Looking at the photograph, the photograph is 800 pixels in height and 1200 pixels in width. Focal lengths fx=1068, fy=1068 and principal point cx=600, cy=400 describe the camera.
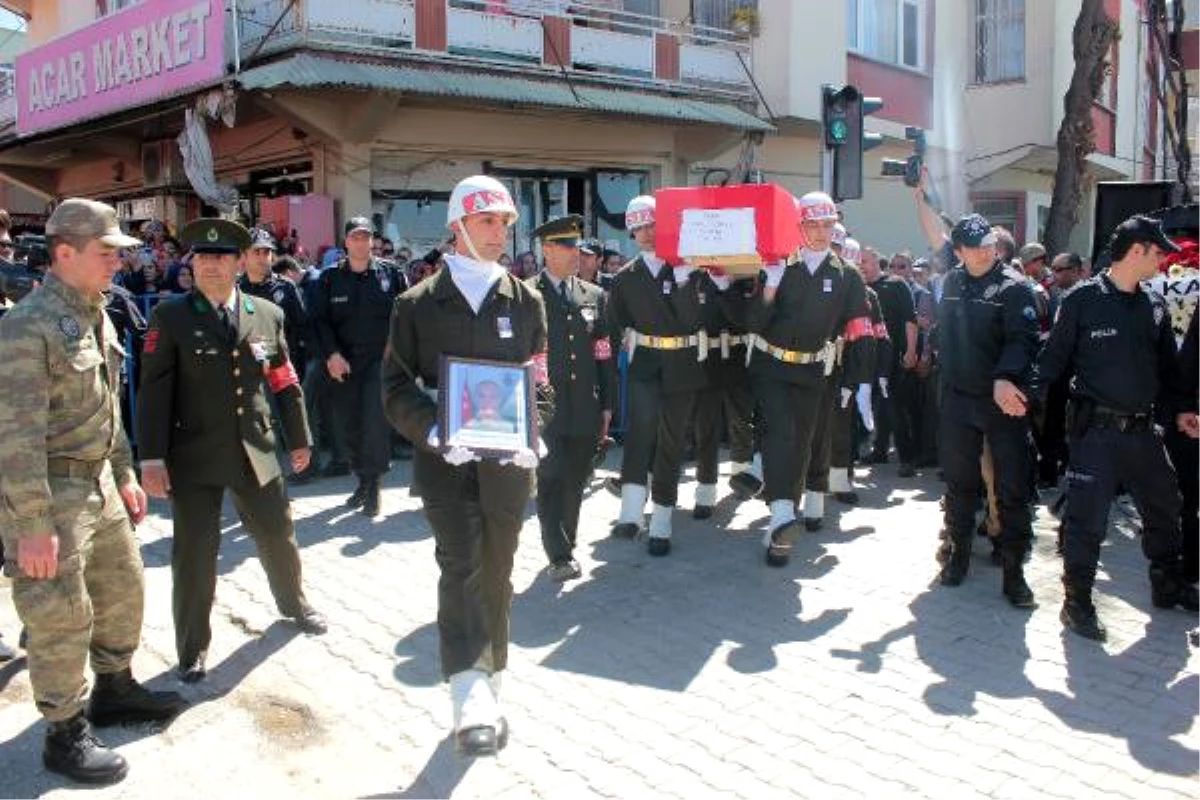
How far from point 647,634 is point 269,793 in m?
2.02

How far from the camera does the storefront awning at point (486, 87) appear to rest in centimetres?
1148

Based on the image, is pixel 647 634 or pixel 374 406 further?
pixel 374 406

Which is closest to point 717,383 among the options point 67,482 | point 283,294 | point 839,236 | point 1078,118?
point 839,236

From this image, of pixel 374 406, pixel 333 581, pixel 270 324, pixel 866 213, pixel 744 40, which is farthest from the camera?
pixel 866 213

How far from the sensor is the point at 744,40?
16906 mm

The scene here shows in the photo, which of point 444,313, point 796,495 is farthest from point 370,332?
point 444,313

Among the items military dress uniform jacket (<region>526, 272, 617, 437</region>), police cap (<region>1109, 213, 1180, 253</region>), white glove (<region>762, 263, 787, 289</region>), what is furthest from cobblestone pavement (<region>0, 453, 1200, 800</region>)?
police cap (<region>1109, 213, 1180, 253</region>)

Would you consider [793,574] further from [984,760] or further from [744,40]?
[744,40]

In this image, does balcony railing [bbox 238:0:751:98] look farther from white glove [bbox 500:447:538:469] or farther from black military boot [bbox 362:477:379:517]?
white glove [bbox 500:447:538:469]

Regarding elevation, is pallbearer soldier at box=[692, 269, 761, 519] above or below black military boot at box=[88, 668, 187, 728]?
above

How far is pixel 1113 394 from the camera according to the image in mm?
5160

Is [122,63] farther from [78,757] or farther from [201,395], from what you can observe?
[78,757]

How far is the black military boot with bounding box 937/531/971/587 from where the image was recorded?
19.5ft

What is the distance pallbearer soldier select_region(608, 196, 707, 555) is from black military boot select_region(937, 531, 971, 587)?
162 centimetres
